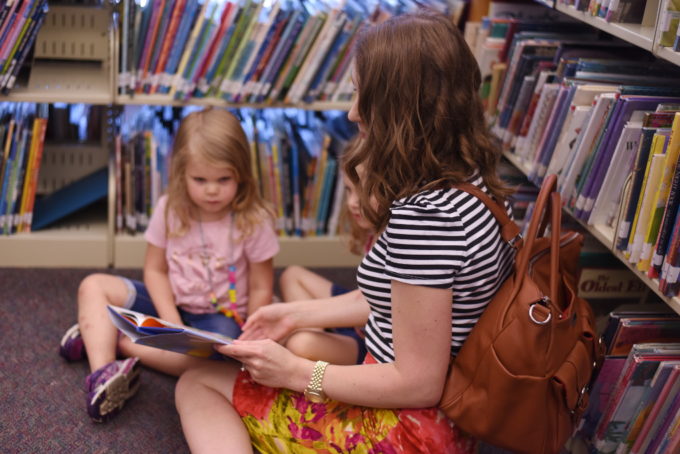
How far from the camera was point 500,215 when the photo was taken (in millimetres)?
1324

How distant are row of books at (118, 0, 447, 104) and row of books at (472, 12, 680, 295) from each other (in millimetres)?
489

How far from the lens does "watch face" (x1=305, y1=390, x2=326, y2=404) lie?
144 cm

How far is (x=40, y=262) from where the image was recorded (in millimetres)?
2555

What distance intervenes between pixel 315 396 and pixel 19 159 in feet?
4.63

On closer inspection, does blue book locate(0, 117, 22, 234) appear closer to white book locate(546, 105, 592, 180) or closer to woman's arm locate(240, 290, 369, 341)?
woman's arm locate(240, 290, 369, 341)

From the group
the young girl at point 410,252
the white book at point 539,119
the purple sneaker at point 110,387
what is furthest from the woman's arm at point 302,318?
the white book at point 539,119

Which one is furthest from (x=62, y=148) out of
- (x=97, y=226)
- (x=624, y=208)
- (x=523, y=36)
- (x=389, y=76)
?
(x=624, y=208)

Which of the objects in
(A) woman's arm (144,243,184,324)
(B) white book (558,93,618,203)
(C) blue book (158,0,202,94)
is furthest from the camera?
(C) blue book (158,0,202,94)

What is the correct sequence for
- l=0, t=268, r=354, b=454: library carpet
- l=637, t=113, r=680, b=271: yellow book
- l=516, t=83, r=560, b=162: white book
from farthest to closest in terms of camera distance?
l=516, t=83, r=560, b=162: white book
l=0, t=268, r=354, b=454: library carpet
l=637, t=113, r=680, b=271: yellow book

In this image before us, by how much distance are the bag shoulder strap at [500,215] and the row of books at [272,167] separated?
126 cm

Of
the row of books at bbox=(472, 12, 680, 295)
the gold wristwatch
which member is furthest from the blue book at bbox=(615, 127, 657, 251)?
the gold wristwatch

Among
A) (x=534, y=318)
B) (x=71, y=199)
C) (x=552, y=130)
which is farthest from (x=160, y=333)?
(x=71, y=199)

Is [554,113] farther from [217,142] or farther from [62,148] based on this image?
[62,148]

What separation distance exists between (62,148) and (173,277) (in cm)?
87
